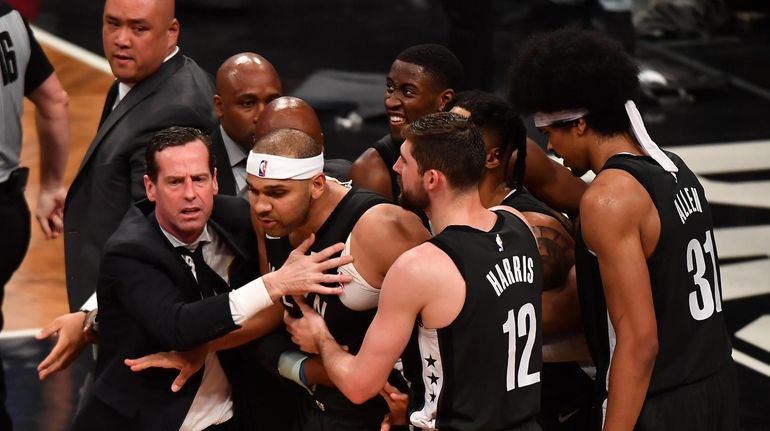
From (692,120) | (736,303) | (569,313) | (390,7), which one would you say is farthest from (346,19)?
(569,313)

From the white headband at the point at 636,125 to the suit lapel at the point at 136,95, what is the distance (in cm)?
164

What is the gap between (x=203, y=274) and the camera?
4.29 metres

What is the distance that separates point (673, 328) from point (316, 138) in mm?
1376

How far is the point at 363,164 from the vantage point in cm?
492

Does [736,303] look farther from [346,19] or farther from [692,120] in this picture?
[346,19]

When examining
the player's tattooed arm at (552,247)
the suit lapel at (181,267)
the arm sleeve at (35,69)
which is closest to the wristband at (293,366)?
the suit lapel at (181,267)

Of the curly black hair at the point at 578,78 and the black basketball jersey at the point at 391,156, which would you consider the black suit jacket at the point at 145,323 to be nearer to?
the black basketball jersey at the point at 391,156

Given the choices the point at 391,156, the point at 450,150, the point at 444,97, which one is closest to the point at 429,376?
the point at 450,150

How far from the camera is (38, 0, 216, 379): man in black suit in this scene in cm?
479

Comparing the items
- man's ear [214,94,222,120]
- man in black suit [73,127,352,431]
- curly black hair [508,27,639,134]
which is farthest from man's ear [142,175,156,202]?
curly black hair [508,27,639,134]

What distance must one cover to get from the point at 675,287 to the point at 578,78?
718mm

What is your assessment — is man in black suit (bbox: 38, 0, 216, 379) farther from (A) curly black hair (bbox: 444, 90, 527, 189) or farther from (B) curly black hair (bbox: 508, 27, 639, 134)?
(B) curly black hair (bbox: 508, 27, 639, 134)

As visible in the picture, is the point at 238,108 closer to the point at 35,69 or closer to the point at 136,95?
the point at 136,95

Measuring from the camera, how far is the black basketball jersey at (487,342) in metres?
3.66
